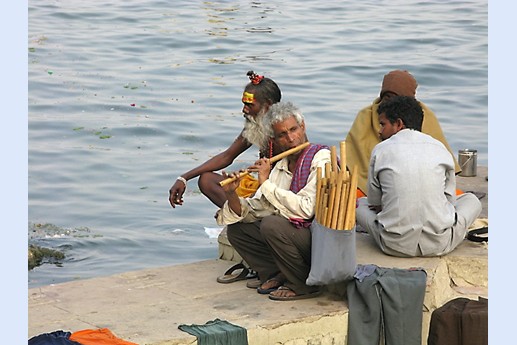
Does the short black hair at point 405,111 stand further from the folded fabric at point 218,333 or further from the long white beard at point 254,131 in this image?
the folded fabric at point 218,333

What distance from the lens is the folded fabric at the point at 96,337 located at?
4309 mm

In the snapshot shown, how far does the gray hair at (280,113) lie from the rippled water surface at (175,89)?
3500 millimetres

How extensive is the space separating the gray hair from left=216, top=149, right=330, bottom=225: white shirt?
0.19 meters

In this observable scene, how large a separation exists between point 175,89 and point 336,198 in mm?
9721

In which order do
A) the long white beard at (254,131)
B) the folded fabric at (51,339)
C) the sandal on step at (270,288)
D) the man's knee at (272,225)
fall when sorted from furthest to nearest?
the long white beard at (254,131)
the sandal on step at (270,288)
the man's knee at (272,225)
the folded fabric at (51,339)

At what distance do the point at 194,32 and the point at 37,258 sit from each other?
9.08 m

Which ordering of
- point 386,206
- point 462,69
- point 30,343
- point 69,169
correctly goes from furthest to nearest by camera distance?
point 462,69
point 69,169
point 386,206
point 30,343

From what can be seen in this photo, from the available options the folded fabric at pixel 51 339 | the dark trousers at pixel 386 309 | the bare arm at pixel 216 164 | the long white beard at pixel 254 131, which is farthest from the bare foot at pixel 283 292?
the folded fabric at pixel 51 339

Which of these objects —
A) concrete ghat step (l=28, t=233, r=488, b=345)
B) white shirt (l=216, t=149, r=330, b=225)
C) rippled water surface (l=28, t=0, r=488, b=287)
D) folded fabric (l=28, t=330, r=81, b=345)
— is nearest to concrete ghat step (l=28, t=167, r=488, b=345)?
concrete ghat step (l=28, t=233, r=488, b=345)

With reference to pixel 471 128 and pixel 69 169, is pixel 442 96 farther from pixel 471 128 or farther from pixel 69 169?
pixel 69 169

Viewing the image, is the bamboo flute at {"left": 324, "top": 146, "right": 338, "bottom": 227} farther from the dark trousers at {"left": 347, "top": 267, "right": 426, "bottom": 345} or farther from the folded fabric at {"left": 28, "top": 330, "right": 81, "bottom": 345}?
the folded fabric at {"left": 28, "top": 330, "right": 81, "bottom": 345}

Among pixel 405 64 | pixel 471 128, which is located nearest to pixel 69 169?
pixel 471 128

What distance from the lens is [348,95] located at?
1355 centimetres

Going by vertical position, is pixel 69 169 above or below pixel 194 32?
below
